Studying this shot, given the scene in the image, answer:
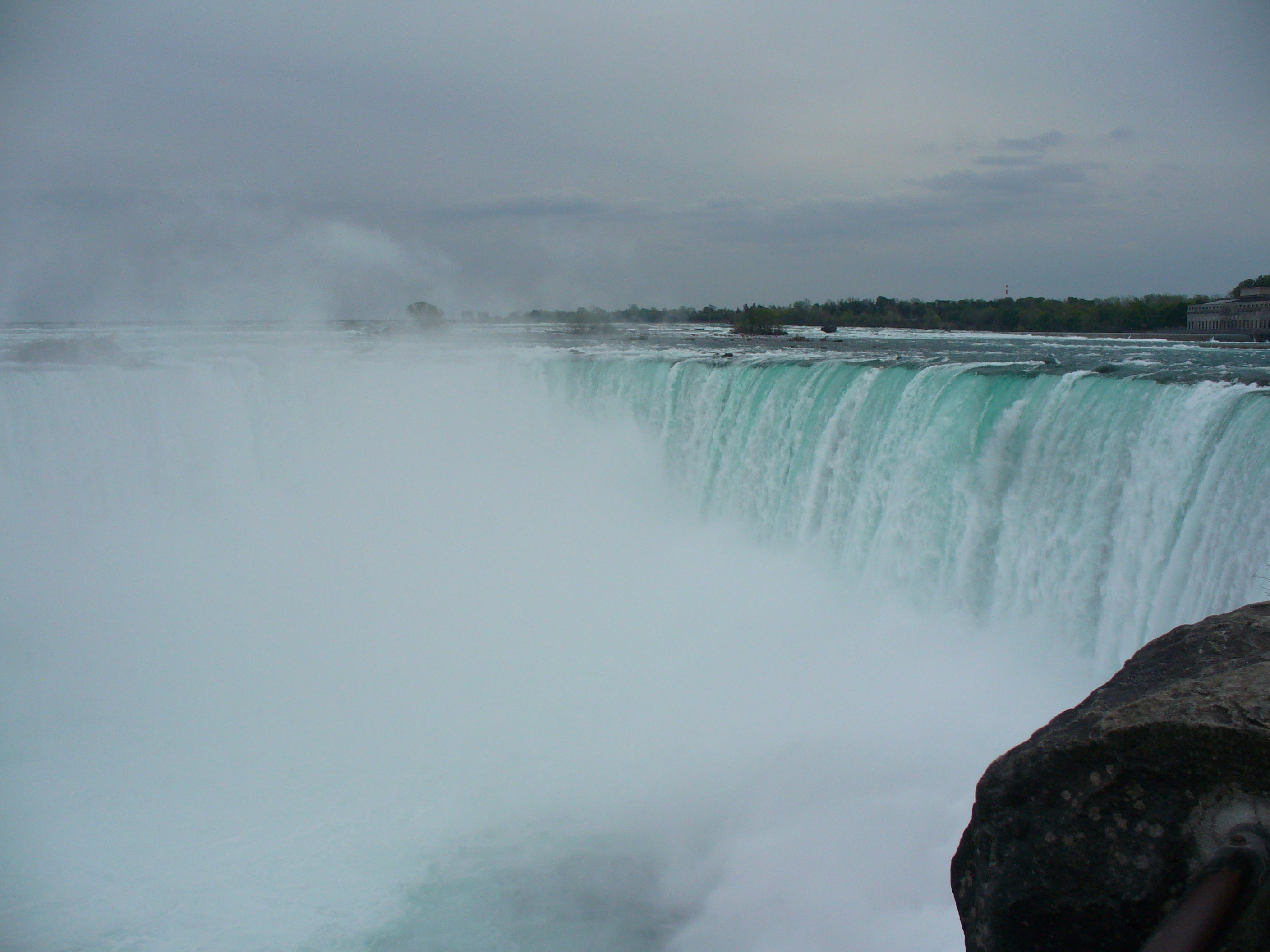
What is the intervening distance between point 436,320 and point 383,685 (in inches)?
1702

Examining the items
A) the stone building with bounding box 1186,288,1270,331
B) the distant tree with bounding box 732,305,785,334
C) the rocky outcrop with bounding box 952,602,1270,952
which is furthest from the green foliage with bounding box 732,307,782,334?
the rocky outcrop with bounding box 952,602,1270,952

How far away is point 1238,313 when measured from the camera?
17844 millimetres

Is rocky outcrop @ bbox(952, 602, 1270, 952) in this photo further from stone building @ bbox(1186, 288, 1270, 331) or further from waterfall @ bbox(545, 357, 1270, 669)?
stone building @ bbox(1186, 288, 1270, 331)

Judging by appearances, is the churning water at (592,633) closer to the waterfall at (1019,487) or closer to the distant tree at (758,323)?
the waterfall at (1019,487)

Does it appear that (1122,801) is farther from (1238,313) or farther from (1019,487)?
(1238,313)

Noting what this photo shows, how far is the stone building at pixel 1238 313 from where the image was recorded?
16547 mm

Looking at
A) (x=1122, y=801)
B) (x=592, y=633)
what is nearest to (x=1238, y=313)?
(x=592, y=633)

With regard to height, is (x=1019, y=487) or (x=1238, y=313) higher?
(x=1238, y=313)

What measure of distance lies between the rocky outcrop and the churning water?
11.4 feet

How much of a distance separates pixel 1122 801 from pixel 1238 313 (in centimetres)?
2061

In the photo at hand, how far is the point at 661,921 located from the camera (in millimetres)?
5508

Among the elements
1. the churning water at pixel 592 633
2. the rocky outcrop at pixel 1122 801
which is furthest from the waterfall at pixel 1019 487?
the rocky outcrop at pixel 1122 801

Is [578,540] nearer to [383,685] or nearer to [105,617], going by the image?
[383,685]

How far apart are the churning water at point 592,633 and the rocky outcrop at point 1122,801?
136 inches
